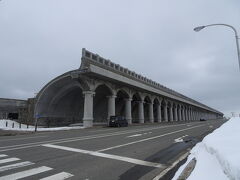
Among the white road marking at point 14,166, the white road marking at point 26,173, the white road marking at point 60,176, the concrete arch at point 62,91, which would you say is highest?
the concrete arch at point 62,91

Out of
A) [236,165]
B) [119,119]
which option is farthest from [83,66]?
[236,165]

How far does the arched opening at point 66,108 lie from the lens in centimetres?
4031

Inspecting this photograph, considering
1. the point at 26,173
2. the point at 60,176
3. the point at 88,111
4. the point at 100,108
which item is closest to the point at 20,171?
the point at 26,173

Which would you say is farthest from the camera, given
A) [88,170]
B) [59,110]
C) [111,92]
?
[59,110]

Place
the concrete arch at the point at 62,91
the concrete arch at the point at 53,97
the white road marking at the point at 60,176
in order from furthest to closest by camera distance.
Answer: the concrete arch at the point at 62,91 < the concrete arch at the point at 53,97 < the white road marking at the point at 60,176

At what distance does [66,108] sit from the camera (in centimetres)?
4344

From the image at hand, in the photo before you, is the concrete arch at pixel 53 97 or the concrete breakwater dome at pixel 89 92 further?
the concrete arch at pixel 53 97

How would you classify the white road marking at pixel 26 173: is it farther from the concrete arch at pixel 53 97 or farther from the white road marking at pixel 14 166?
the concrete arch at pixel 53 97

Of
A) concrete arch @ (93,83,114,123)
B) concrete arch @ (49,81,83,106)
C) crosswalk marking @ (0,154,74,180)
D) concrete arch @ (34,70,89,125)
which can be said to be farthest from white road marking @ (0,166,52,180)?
concrete arch @ (93,83,114,123)

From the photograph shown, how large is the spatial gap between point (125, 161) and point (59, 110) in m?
36.0

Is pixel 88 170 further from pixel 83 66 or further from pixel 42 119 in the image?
pixel 42 119

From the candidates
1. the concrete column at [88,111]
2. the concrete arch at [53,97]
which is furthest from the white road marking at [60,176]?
the concrete arch at [53,97]

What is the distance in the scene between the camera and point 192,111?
372ft

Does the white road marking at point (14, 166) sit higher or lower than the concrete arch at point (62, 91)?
lower
